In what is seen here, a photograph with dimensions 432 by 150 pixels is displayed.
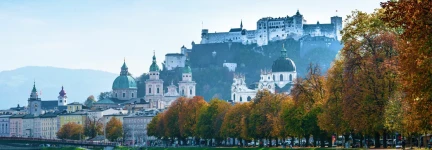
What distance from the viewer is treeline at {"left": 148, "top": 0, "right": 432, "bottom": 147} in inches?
1093

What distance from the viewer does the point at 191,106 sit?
112 meters

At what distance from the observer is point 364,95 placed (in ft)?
168

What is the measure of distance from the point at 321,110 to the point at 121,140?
9105 cm

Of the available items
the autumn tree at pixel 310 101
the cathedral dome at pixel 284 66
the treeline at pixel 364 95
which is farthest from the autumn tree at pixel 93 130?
the autumn tree at pixel 310 101

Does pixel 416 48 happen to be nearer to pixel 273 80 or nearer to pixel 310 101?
pixel 310 101

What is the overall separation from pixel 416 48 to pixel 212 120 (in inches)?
2948

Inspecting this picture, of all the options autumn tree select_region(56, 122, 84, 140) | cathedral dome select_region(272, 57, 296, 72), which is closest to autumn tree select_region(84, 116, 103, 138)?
autumn tree select_region(56, 122, 84, 140)

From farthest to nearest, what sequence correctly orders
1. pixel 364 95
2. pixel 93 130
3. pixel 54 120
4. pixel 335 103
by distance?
pixel 54 120
pixel 93 130
pixel 335 103
pixel 364 95

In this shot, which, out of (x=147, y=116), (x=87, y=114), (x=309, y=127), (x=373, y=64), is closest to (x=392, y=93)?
(x=373, y=64)

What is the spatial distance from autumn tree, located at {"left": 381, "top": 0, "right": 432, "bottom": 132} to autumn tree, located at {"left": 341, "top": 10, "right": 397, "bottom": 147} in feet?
61.5

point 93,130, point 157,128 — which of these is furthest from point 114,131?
point 157,128

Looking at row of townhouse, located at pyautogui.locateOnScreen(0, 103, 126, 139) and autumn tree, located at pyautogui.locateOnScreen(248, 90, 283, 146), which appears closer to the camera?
autumn tree, located at pyautogui.locateOnScreen(248, 90, 283, 146)

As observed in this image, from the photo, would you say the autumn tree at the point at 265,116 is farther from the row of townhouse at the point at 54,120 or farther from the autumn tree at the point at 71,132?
the row of townhouse at the point at 54,120

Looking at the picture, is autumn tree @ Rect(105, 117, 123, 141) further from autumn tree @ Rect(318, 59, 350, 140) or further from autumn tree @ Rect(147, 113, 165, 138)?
autumn tree @ Rect(318, 59, 350, 140)
